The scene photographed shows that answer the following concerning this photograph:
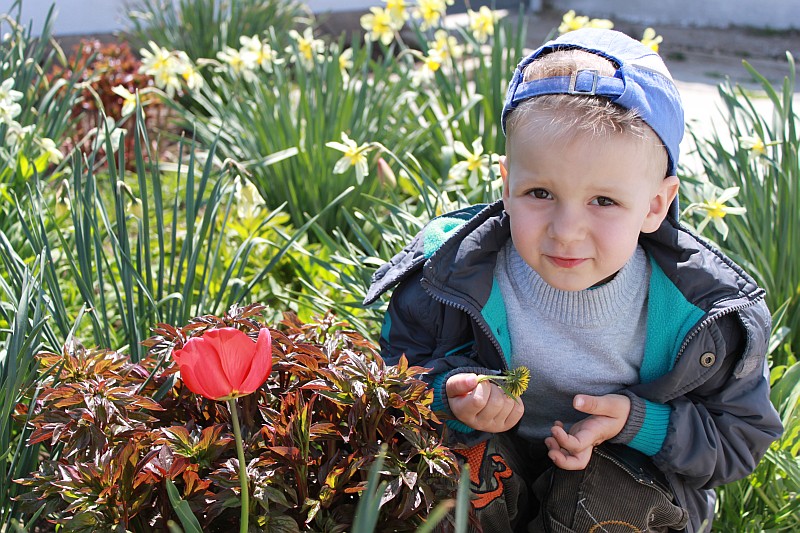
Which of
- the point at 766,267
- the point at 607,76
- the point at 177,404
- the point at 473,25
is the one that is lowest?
the point at 766,267

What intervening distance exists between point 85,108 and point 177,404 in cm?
279

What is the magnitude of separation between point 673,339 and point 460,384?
416mm

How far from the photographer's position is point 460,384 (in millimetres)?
1515

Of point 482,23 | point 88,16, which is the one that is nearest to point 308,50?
point 482,23

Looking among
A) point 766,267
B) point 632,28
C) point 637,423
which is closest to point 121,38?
A: point 766,267

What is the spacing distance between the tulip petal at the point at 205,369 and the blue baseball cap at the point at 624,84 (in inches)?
28.2

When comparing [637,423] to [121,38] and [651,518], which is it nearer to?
[651,518]

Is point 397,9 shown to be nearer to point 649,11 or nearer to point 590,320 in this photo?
point 590,320

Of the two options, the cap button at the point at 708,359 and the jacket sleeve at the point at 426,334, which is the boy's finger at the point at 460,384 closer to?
the jacket sleeve at the point at 426,334

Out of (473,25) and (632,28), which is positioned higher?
(473,25)

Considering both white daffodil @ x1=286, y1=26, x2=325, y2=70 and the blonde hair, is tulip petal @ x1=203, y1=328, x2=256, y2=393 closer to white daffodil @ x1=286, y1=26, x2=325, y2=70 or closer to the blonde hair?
the blonde hair

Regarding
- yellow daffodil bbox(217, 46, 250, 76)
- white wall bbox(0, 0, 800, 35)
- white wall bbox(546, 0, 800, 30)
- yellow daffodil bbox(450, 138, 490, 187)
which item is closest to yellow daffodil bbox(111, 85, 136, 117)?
yellow daffodil bbox(217, 46, 250, 76)

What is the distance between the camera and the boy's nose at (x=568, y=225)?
143 cm

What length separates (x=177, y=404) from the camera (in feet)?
5.14
